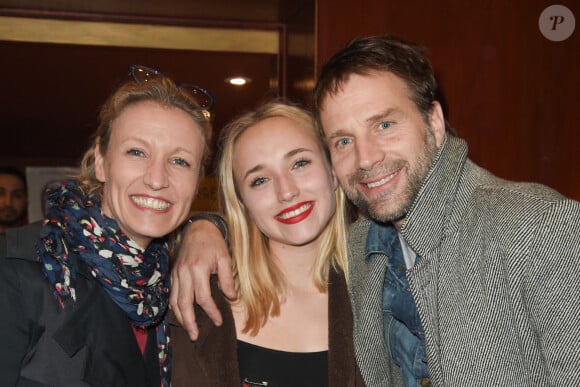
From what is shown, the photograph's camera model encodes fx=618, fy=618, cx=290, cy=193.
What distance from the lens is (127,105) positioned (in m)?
1.97

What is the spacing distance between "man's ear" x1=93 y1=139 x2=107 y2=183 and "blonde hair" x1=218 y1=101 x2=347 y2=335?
531 millimetres

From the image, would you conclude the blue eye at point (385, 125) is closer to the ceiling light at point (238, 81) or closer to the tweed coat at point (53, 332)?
the tweed coat at point (53, 332)

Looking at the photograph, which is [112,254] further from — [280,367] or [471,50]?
[471,50]

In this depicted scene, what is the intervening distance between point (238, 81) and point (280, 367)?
3094mm

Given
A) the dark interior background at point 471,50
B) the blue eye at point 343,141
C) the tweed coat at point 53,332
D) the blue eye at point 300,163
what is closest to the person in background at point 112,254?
the tweed coat at point 53,332

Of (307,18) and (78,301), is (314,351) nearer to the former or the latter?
(78,301)

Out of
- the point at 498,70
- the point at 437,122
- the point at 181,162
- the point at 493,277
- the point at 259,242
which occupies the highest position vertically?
the point at 498,70

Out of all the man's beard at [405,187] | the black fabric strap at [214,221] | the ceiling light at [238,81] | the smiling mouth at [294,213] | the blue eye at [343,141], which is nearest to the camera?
the man's beard at [405,187]

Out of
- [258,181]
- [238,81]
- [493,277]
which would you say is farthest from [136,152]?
[238,81]

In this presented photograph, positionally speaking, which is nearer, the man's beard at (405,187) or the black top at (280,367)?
the man's beard at (405,187)

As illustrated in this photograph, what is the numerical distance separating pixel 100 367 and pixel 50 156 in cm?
728

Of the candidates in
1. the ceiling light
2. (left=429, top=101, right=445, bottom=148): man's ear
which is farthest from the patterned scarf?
the ceiling light

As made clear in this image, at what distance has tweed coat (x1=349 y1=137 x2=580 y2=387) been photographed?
134 centimetres

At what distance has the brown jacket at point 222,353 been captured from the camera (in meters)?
1.93
